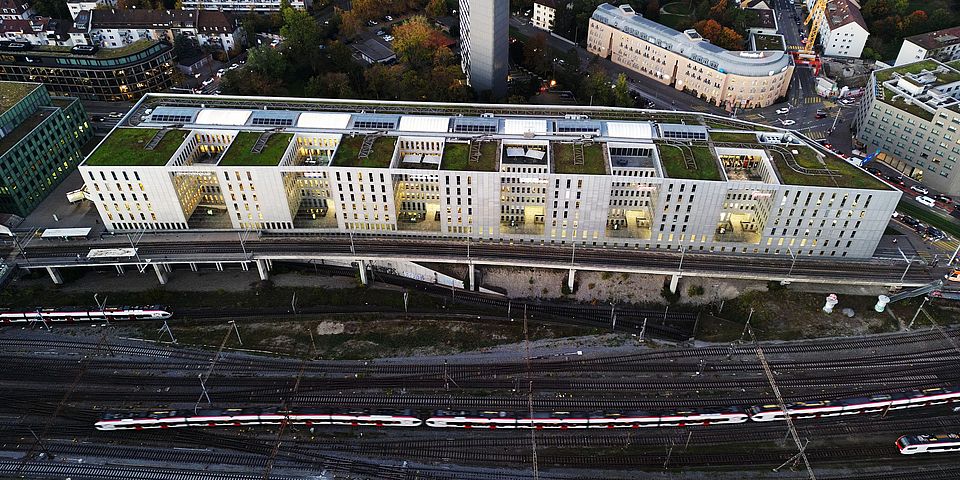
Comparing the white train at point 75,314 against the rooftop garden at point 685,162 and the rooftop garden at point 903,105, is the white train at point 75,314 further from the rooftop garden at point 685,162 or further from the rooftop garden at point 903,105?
the rooftop garden at point 903,105

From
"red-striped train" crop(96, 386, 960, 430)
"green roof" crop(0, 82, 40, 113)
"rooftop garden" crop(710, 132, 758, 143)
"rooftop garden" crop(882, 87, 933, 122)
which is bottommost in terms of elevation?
"red-striped train" crop(96, 386, 960, 430)

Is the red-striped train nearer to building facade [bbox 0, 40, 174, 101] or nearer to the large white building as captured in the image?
the large white building

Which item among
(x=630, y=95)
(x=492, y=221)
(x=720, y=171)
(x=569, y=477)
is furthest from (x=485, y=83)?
(x=569, y=477)

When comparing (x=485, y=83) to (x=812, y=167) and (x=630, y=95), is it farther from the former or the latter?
(x=812, y=167)

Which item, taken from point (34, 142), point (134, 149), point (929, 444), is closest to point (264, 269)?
point (134, 149)

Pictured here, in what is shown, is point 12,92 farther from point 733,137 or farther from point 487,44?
point 733,137

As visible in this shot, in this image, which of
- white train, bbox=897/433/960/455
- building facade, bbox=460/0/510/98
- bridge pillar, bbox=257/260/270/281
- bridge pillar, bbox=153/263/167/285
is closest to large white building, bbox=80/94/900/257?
bridge pillar, bbox=257/260/270/281
